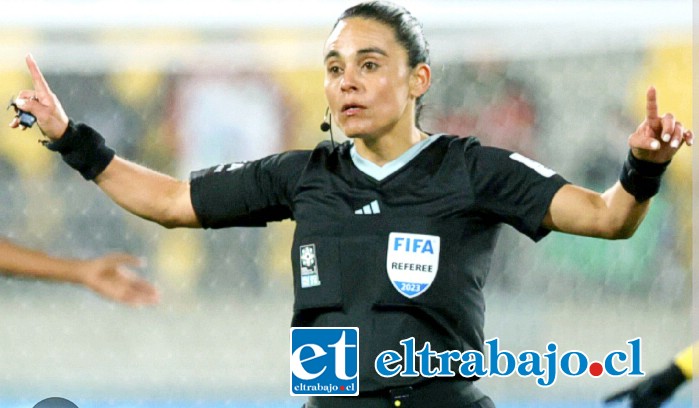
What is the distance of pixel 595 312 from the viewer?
234cm

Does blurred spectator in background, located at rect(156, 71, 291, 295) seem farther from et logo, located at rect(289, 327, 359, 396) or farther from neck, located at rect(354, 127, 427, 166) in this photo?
neck, located at rect(354, 127, 427, 166)

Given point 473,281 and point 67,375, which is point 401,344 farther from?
point 67,375

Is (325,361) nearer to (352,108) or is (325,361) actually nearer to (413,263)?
(413,263)

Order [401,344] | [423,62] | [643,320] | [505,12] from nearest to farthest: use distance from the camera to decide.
Result: [401,344]
[423,62]
[505,12]
[643,320]

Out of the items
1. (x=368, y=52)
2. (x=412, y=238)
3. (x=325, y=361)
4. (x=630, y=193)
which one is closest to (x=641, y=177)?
(x=630, y=193)

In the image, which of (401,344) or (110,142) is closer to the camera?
(401,344)

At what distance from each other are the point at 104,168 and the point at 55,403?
2.63ft

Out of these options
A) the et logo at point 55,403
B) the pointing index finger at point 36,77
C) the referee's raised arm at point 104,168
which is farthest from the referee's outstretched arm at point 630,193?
the et logo at point 55,403

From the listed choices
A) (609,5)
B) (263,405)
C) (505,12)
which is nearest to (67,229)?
(263,405)

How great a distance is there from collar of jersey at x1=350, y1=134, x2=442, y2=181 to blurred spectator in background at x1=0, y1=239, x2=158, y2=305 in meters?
0.42

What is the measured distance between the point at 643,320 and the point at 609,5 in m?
0.67

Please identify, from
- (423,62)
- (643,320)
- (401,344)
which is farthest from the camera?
(643,320)

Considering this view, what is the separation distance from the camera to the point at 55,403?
7.63 ft

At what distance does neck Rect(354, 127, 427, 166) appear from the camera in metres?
1.63
